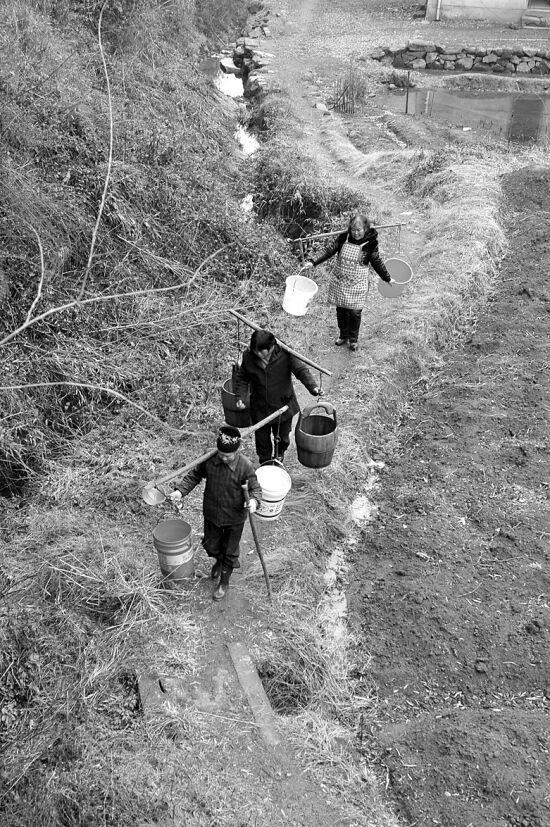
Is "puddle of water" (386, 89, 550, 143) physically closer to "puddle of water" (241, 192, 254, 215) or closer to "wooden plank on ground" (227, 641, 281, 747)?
"puddle of water" (241, 192, 254, 215)

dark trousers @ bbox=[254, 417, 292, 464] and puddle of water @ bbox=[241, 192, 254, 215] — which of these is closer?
dark trousers @ bbox=[254, 417, 292, 464]

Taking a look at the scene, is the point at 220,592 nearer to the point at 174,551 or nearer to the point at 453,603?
the point at 174,551

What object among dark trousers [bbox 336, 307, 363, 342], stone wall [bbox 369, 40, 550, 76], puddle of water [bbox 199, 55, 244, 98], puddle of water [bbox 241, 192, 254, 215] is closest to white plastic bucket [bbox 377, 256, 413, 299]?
dark trousers [bbox 336, 307, 363, 342]

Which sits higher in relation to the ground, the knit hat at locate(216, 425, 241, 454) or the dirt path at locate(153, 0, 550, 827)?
the knit hat at locate(216, 425, 241, 454)

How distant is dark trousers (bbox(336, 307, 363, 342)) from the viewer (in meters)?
7.69

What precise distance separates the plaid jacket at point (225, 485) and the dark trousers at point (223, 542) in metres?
0.11

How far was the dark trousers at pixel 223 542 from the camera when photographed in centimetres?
484

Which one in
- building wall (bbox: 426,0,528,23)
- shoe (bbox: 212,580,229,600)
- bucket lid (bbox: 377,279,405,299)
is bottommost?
building wall (bbox: 426,0,528,23)

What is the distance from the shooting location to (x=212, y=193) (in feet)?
33.7

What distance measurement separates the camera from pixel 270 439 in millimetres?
5867

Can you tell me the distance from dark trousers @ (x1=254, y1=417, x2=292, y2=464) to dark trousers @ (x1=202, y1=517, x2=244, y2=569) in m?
1.12

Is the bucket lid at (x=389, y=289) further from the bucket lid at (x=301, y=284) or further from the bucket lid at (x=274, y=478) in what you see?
the bucket lid at (x=274, y=478)

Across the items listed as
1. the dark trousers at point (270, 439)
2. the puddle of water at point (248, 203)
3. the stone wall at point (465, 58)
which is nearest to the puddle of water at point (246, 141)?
the puddle of water at point (248, 203)

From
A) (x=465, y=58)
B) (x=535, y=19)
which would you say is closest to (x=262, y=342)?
(x=465, y=58)
